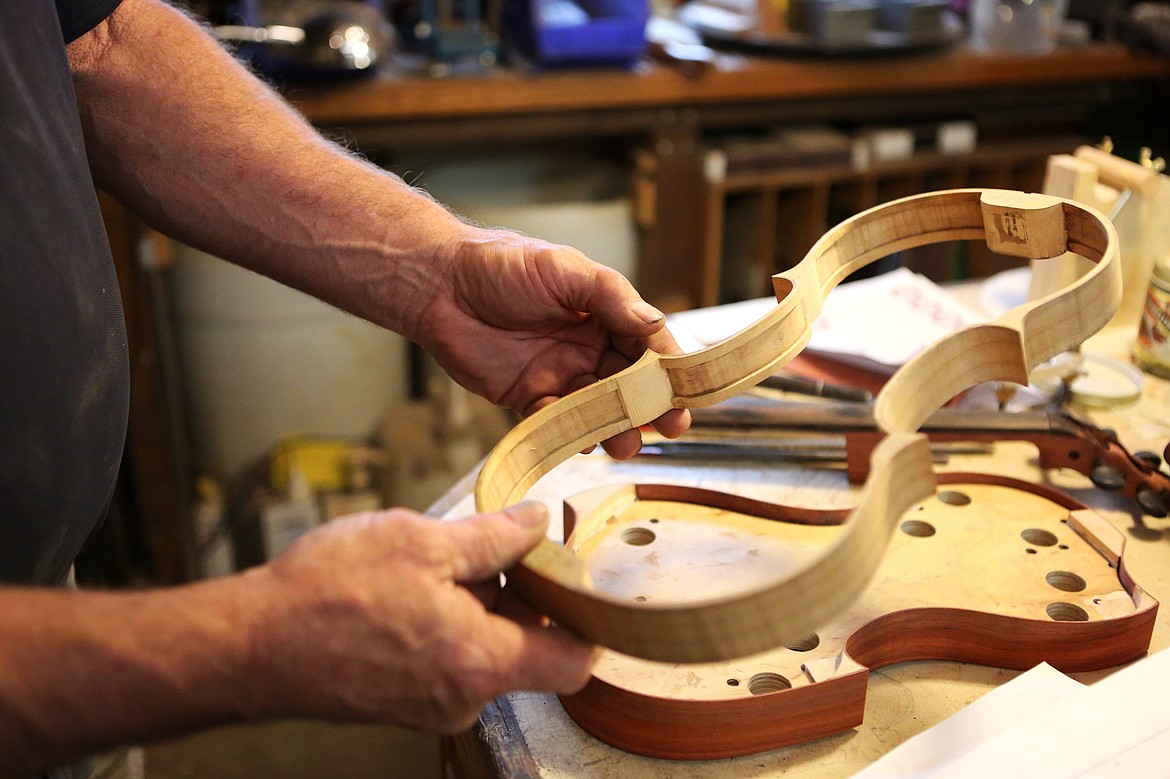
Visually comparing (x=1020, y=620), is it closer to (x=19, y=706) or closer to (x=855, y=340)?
(x=855, y=340)

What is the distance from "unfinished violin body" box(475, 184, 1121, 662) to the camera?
0.68 metres

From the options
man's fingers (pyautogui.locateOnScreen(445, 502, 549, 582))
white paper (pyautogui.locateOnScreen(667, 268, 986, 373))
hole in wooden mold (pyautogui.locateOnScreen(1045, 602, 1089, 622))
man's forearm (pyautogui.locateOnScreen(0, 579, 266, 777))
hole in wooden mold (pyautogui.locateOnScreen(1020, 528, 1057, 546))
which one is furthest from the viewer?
white paper (pyautogui.locateOnScreen(667, 268, 986, 373))

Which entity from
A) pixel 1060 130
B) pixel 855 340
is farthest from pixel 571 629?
pixel 1060 130

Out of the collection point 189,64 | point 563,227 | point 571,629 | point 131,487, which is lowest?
point 131,487

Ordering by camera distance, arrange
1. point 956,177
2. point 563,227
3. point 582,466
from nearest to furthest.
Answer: point 582,466, point 563,227, point 956,177

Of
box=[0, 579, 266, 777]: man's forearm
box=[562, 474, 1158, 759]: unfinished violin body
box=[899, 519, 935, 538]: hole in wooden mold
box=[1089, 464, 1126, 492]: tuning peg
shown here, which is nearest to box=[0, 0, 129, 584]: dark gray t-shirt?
box=[0, 579, 266, 777]: man's forearm

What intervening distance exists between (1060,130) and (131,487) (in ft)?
8.15

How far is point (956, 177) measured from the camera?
248cm

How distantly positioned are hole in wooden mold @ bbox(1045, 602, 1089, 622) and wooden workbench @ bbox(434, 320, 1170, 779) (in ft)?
A: 0.18

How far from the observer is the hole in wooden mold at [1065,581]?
38.5 inches

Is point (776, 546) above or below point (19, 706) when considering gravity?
below

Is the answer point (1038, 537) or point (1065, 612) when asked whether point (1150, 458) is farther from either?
point (1065, 612)

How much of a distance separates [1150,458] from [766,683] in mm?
623

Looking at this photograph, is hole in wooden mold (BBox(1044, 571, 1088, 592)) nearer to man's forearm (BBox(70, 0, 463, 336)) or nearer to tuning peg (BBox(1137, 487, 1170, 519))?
tuning peg (BBox(1137, 487, 1170, 519))
